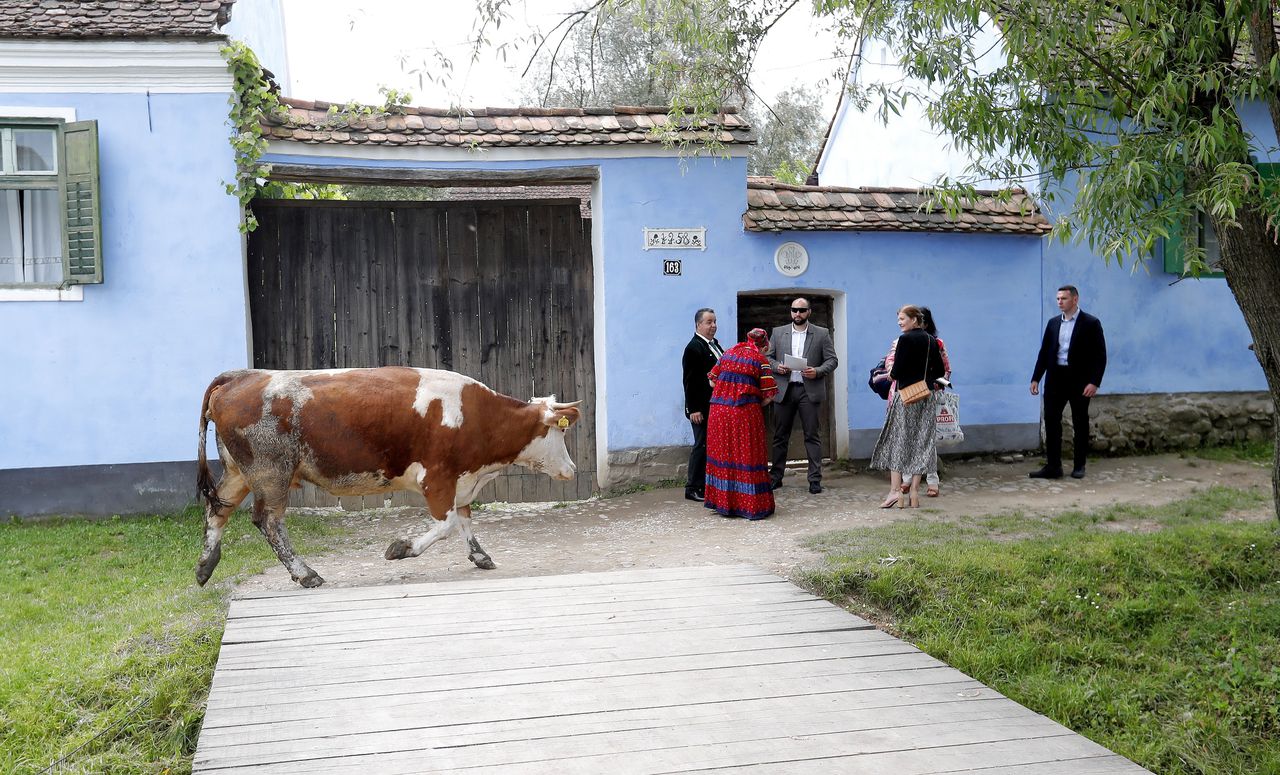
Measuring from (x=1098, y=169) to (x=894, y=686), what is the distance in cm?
296

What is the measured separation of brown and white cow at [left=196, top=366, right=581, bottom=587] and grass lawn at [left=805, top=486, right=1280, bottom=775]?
2.35 metres

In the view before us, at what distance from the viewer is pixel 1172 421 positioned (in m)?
11.8

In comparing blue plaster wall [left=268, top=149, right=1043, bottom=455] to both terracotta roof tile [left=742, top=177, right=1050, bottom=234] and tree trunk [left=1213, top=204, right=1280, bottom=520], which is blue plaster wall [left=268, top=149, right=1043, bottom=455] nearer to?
terracotta roof tile [left=742, top=177, right=1050, bottom=234]

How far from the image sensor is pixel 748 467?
9.02 metres

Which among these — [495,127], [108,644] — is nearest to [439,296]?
[495,127]

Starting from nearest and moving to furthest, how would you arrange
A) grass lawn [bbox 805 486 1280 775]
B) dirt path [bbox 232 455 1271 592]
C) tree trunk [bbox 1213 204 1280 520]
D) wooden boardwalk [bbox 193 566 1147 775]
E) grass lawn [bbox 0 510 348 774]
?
1. wooden boardwalk [bbox 193 566 1147 775]
2. grass lawn [bbox 0 510 348 774]
3. grass lawn [bbox 805 486 1280 775]
4. tree trunk [bbox 1213 204 1280 520]
5. dirt path [bbox 232 455 1271 592]

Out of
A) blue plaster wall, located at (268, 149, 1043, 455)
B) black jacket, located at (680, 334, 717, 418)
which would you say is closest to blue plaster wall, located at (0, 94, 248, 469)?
blue plaster wall, located at (268, 149, 1043, 455)

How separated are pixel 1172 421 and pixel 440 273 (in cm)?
810

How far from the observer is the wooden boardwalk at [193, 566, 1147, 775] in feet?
11.1

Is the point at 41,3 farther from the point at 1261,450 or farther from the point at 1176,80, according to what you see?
the point at 1261,450

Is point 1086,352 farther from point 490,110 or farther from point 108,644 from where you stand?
point 108,644

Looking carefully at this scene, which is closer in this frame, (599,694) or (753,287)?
(599,694)

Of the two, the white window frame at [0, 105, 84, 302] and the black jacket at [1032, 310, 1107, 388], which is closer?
the white window frame at [0, 105, 84, 302]

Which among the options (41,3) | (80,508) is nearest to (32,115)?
(41,3)
